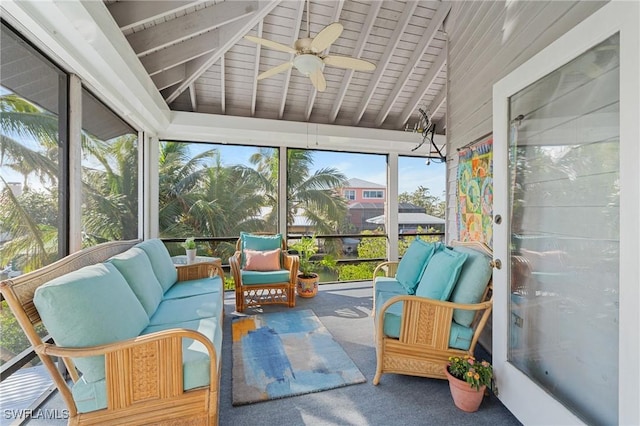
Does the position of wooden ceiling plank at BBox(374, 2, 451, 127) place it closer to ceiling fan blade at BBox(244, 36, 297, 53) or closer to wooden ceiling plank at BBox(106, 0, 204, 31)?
ceiling fan blade at BBox(244, 36, 297, 53)

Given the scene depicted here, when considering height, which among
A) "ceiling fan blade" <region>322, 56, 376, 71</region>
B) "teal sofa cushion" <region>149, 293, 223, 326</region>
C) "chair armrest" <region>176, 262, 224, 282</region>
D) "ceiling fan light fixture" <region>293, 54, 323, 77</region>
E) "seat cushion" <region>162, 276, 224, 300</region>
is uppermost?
"ceiling fan blade" <region>322, 56, 376, 71</region>

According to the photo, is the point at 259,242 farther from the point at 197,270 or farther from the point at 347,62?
the point at 347,62

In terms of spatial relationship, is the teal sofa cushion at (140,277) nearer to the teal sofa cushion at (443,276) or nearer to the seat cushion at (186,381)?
the seat cushion at (186,381)

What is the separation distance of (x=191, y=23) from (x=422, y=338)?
11.7 ft

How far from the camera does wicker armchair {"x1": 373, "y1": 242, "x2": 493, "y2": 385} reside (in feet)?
6.54

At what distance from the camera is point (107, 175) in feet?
9.84

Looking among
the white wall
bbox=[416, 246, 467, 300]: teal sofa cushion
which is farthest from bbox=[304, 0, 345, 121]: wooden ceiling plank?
bbox=[416, 246, 467, 300]: teal sofa cushion

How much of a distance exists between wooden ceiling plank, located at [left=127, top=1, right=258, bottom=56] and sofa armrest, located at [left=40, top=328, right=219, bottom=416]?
2753 mm

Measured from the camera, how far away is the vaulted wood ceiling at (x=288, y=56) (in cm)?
279

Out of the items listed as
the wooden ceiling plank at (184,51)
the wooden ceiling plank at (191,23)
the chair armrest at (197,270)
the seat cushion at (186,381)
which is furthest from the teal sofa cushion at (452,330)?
the wooden ceiling plank at (184,51)

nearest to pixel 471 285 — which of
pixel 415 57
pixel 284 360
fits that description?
pixel 284 360

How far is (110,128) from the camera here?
10.2 feet
